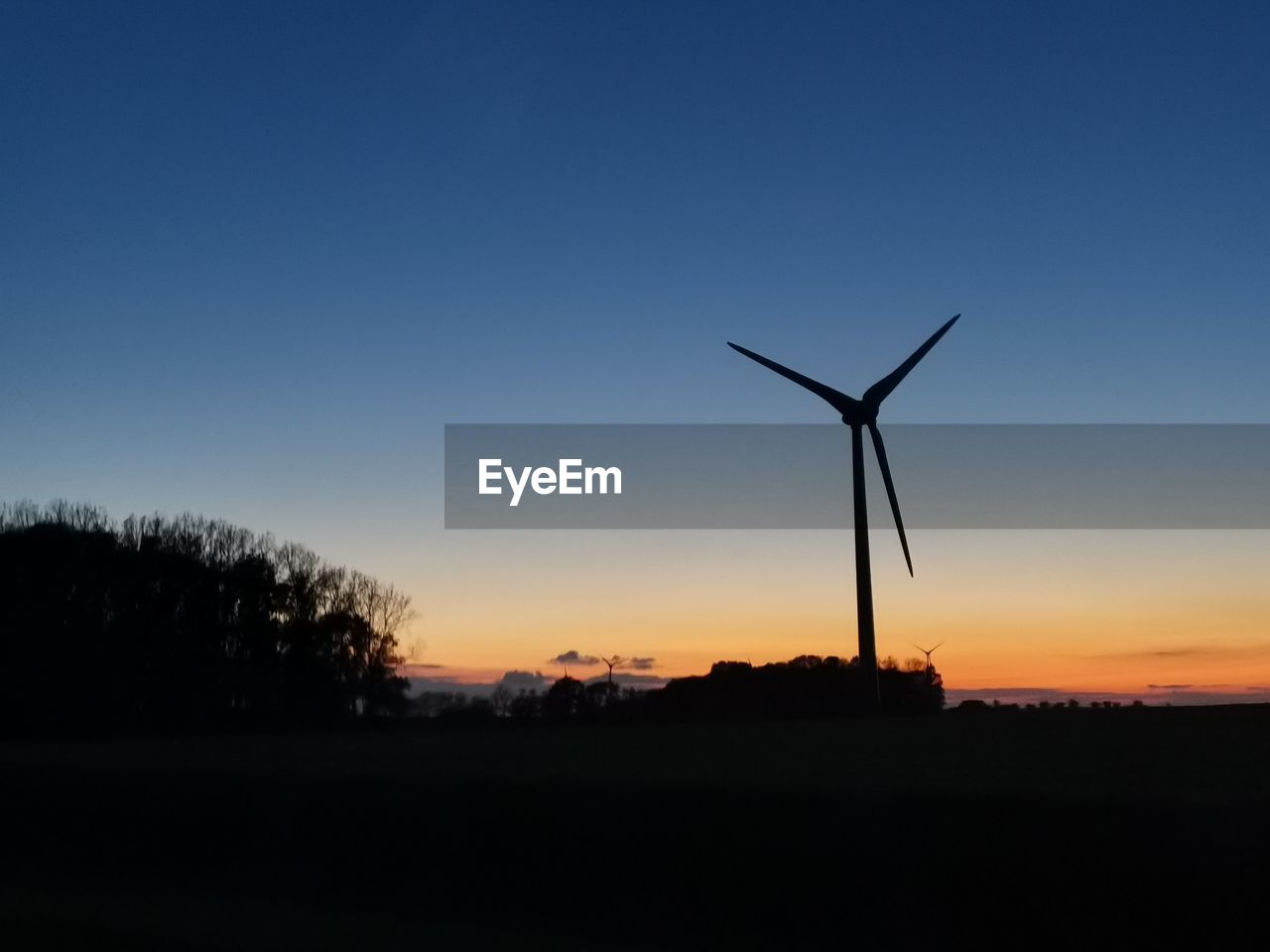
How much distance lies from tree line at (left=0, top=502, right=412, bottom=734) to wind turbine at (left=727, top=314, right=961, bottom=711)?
114 ft

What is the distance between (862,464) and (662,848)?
79.2 feet

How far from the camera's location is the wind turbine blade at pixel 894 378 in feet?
127

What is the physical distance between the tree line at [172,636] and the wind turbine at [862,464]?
1368 inches

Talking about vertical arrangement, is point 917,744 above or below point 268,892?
above

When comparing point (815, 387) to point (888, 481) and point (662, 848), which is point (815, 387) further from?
point (662, 848)

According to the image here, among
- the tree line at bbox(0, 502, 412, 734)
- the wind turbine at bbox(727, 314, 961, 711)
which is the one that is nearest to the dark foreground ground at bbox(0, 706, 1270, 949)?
the wind turbine at bbox(727, 314, 961, 711)

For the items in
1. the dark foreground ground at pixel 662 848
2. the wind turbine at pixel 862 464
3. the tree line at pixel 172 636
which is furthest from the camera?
the tree line at pixel 172 636

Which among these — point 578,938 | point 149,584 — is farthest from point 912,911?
point 149,584

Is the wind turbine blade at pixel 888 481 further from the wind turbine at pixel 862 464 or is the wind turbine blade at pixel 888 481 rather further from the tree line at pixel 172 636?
the tree line at pixel 172 636

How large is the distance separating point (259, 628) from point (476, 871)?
53104mm

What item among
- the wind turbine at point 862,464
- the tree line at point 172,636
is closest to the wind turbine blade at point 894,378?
the wind turbine at point 862,464

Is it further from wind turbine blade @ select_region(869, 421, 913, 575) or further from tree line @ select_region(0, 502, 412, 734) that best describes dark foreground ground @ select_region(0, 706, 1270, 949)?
tree line @ select_region(0, 502, 412, 734)

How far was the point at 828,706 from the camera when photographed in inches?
1834

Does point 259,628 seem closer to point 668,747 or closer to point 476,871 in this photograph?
point 668,747
